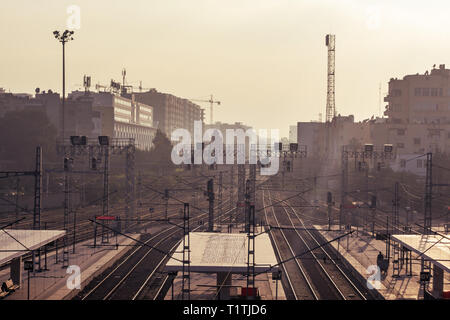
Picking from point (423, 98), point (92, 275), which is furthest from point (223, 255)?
point (423, 98)

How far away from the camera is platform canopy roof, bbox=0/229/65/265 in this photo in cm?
2079

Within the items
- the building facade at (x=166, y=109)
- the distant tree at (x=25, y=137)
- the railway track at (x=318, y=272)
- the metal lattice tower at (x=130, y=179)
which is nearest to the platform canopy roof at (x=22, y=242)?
the railway track at (x=318, y=272)

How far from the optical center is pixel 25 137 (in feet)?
210

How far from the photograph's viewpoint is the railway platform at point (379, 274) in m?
23.2

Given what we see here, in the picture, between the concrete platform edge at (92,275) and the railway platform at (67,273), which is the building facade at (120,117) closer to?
the railway platform at (67,273)

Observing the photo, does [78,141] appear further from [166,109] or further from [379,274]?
[166,109]

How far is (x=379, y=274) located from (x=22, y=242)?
52.4ft

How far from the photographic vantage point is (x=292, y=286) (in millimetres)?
24875

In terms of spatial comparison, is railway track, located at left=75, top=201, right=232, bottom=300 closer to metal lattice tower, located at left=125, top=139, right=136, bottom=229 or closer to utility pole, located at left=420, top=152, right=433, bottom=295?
metal lattice tower, located at left=125, top=139, right=136, bottom=229

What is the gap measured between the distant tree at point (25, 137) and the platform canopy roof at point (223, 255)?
3879 centimetres

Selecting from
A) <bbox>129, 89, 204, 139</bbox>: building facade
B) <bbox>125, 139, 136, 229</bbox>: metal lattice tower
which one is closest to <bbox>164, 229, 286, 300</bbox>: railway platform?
<bbox>125, 139, 136, 229</bbox>: metal lattice tower
